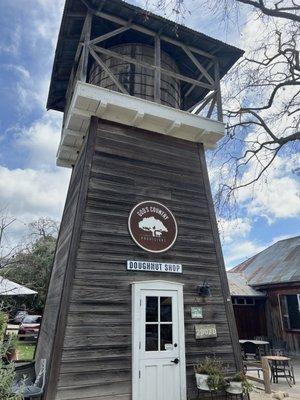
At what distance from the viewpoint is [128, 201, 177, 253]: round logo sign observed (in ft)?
21.4

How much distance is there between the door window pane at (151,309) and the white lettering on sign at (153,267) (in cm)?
58

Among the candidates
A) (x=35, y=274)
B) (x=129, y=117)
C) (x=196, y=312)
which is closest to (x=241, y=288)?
(x=196, y=312)

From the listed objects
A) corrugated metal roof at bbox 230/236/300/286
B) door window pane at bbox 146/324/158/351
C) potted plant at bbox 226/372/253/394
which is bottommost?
potted plant at bbox 226/372/253/394

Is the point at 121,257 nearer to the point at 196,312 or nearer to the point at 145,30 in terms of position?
the point at 196,312

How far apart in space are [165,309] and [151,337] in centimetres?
59

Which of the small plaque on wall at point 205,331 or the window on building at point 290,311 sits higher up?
the window on building at point 290,311

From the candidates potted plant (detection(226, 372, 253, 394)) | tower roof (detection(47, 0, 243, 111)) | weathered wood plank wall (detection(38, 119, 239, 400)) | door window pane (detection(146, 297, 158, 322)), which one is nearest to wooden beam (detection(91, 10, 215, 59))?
tower roof (detection(47, 0, 243, 111))

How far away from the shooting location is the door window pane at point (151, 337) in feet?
19.3

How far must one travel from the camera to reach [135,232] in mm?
6508

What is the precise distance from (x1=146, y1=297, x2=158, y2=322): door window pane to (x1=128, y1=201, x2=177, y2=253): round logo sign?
3.23 feet

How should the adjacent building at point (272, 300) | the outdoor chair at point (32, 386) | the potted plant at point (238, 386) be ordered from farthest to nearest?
the adjacent building at point (272, 300) < the potted plant at point (238, 386) < the outdoor chair at point (32, 386)

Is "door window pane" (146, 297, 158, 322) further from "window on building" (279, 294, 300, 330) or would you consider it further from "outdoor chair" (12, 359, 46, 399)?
"window on building" (279, 294, 300, 330)

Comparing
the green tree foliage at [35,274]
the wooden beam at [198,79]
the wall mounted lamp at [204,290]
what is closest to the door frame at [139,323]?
the wall mounted lamp at [204,290]

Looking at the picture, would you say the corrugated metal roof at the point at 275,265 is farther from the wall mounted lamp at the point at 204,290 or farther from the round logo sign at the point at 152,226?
the round logo sign at the point at 152,226
